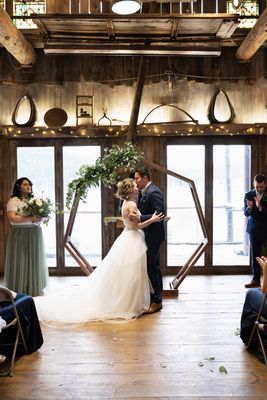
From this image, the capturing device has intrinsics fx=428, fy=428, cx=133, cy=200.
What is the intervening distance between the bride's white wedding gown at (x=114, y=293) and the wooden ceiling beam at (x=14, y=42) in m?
2.85

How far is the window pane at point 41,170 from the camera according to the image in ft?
24.4

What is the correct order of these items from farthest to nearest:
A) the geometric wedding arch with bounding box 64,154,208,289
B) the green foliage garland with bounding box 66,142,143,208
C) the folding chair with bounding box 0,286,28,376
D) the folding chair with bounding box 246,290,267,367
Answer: the geometric wedding arch with bounding box 64,154,208,289, the green foliage garland with bounding box 66,142,143,208, the folding chair with bounding box 246,290,267,367, the folding chair with bounding box 0,286,28,376

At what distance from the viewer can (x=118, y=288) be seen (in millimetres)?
5133

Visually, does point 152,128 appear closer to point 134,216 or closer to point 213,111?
point 213,111

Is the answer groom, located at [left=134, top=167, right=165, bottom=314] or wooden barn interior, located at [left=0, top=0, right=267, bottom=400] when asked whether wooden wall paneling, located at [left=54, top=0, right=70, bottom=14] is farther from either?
groom, located at [left=134, top=167, right=165, bottom=314]

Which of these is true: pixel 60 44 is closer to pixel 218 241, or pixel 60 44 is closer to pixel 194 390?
pixel 218 241

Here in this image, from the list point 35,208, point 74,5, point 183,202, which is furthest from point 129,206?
point 74,5

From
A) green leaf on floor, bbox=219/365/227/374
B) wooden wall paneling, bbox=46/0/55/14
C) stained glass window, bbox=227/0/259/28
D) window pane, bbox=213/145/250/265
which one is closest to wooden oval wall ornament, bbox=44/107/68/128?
wooden wall paneling, bbox=46/0/55/14

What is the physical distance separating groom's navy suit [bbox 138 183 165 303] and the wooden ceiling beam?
2701mm

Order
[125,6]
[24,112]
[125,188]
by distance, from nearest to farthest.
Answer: [125,6] → [125,188] → [24,112]

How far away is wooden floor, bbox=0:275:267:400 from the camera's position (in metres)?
3.32

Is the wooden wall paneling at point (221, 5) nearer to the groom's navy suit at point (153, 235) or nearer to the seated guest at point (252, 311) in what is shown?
the groom's navy suit at point (153, 235)

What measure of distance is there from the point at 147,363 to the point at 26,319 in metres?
1.17

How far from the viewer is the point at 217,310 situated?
211 inches
